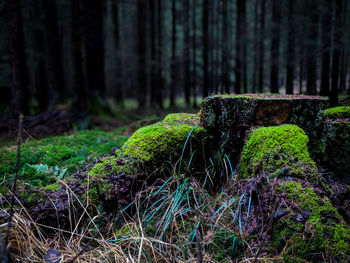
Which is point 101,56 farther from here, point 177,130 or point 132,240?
point 132,240

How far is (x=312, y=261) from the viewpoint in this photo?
1.73m

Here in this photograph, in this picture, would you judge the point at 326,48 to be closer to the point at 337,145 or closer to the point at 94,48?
the point at 337,145

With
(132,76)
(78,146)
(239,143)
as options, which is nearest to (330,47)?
(239,143)

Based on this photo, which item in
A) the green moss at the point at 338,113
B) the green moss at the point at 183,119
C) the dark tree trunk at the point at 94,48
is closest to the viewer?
the green moss at the point at 338,113

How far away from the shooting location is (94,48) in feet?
35.1

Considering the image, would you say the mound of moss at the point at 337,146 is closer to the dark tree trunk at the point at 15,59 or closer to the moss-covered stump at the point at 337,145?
the moss-covered stump at the point at 337,145

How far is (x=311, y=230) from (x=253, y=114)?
1.60 meters

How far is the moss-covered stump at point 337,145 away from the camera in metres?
2.85

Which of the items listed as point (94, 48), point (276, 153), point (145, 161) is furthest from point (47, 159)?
point (94, 48)

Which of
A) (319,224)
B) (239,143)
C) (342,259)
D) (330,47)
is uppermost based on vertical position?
(330,47)

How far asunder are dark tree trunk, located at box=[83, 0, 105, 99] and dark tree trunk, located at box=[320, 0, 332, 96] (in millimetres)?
9292

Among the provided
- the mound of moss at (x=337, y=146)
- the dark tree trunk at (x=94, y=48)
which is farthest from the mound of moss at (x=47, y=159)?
the dark tree trunk at (x=94, y=48)

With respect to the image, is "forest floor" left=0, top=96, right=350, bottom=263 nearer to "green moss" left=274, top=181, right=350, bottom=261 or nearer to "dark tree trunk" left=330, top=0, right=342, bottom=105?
"green moss" left=274, top=181, right=350, bottom=261

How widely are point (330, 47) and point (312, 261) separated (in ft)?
26.0
